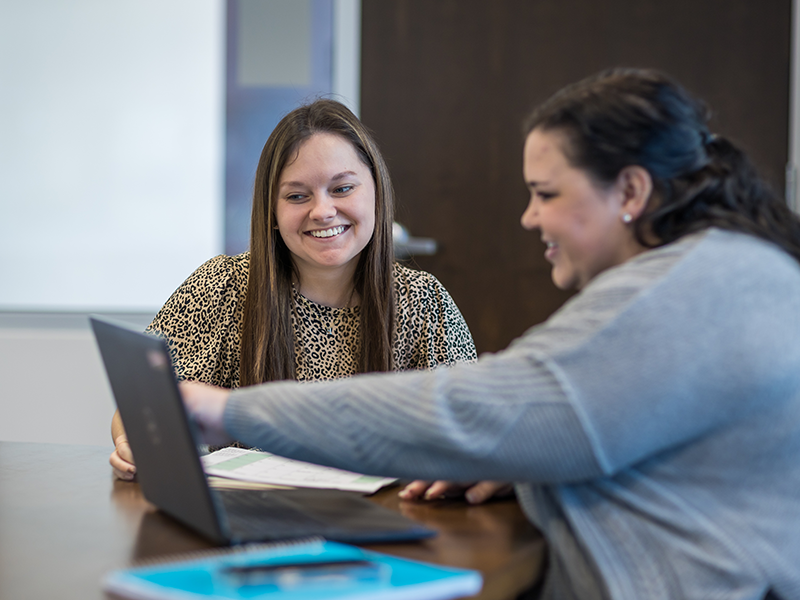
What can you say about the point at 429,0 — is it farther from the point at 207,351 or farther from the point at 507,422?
the point at 507,422

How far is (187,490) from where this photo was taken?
81 centimetres

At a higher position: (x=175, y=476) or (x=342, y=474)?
(x=175, y=476)

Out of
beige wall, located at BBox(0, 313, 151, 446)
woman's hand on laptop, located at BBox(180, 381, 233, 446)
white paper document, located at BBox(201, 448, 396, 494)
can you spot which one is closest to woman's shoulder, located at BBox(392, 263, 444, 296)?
white paper document, located at BBox(201, 448, 396, 494)

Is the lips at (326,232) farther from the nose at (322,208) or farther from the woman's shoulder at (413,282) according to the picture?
the woman's shoulder at (413,282)

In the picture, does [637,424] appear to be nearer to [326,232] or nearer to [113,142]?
[326,232]

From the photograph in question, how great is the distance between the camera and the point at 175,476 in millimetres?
829

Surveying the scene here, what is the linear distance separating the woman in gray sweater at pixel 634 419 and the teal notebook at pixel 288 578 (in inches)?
5.1

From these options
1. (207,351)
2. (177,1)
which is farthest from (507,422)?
(177,1)

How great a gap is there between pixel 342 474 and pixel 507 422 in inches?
16.3

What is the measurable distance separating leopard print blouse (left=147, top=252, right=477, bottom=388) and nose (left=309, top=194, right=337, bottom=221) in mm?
179

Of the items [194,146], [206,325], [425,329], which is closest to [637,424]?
[425,329]

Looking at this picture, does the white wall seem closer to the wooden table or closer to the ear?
the wooden table

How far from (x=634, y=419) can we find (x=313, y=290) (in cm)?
103

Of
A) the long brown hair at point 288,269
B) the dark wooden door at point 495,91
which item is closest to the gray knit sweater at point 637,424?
the long brown hair at point 288,269
